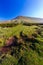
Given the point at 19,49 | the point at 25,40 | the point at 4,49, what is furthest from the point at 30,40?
the point at 4,49

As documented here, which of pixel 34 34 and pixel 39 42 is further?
pixel 34 34

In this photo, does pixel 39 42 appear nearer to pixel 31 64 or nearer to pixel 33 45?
pixel 33 45

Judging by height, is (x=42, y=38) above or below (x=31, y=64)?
above

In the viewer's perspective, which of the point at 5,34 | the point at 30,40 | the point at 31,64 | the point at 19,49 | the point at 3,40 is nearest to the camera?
the point at 31,64

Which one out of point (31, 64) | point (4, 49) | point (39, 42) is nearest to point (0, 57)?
point (4, 49)

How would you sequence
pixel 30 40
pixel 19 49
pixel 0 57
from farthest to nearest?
pixel 30 40
pixel 19 49
pixel 0 57

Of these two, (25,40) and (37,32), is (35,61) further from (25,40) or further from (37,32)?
(37,32)
